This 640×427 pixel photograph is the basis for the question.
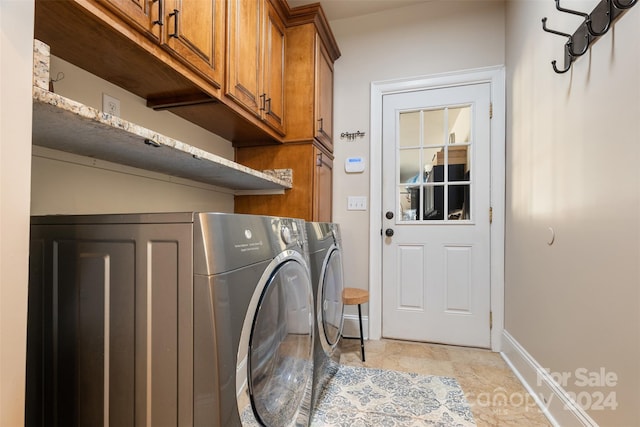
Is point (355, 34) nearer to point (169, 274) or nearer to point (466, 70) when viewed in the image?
point (466, 70)

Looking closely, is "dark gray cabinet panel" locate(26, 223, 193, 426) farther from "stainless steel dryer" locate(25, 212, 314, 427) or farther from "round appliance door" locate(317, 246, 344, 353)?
"round appliance door" locate(317, 246, 344, 353)

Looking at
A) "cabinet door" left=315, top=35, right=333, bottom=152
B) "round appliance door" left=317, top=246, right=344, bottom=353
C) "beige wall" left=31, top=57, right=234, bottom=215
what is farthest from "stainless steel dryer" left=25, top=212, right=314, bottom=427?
"cabinet door" left=315, top=35, right=333, bottom=152

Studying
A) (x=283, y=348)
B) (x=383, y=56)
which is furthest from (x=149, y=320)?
(x=383, y=56)

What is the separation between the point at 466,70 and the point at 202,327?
2528 millimetres

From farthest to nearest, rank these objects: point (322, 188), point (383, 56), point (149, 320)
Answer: point (383, 56) < point (322, 188) < point (149, 320)

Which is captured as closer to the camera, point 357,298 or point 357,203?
point 357,298

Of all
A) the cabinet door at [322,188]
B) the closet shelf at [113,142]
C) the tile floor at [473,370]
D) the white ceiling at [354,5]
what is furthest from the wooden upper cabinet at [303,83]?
the tile floor at [473,370]

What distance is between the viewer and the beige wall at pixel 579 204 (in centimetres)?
97

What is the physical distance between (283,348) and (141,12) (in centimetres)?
119

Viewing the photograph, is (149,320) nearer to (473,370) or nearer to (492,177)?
(473,370)

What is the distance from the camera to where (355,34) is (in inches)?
99.6

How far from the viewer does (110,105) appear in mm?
1236

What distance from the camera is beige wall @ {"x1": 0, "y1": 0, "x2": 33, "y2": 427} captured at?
0.51 metres

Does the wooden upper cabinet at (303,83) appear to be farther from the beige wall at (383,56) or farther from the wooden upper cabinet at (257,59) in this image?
the beige wall at (383,56)
